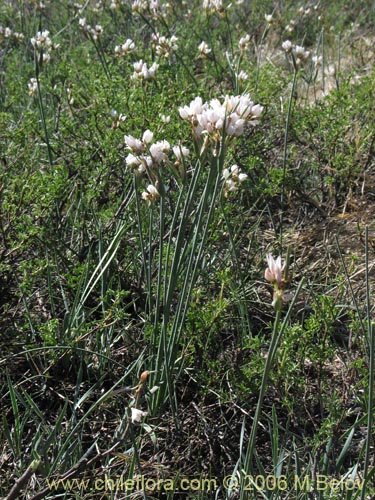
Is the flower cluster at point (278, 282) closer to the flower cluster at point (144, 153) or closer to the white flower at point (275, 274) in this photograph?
the white flower at point (275, 274)

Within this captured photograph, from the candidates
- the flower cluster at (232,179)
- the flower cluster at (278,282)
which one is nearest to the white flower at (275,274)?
the flower cluster at (278,282)

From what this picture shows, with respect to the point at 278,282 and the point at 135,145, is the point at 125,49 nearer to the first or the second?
the point at 135,145

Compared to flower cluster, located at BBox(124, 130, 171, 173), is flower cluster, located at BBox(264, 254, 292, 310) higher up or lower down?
lower down

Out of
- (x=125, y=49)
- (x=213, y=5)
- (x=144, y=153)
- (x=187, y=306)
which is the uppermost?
(x=213, y=5)

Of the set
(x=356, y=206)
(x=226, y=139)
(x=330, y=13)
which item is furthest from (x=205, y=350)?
(x=330, y=13)

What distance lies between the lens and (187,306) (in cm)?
200

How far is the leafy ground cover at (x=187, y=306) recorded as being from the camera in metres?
1.72

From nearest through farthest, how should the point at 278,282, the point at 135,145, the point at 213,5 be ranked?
the point at 278,282 < the point at 135,145 < the point at 213,5

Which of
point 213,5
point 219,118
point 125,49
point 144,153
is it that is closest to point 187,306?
point 144,153

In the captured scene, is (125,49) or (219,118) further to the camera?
(125,49)

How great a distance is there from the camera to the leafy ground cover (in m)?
1.72

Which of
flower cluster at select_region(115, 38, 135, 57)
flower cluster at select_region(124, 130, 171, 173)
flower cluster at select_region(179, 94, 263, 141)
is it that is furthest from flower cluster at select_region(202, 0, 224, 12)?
flower cluster at select_region(179, 94, 263, 141)

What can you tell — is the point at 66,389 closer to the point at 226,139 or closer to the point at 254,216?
the point at 226,139

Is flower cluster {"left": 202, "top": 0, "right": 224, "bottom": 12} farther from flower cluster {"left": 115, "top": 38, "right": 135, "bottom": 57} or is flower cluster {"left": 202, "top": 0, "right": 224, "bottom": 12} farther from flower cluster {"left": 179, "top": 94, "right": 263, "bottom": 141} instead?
flower cluster {"left": 179, "top": 94, "right": 263, "bottom": 141}
